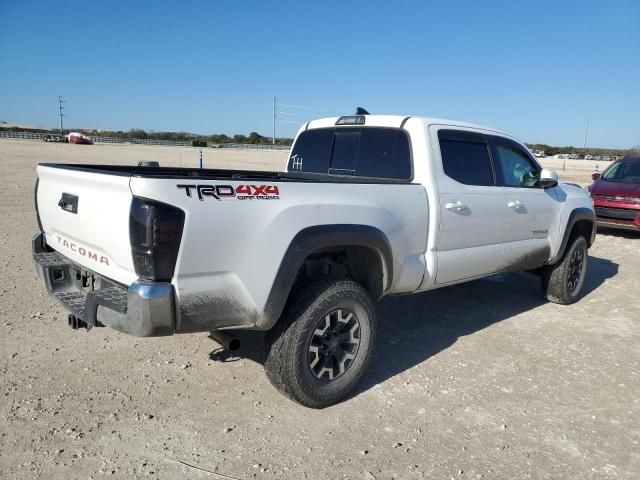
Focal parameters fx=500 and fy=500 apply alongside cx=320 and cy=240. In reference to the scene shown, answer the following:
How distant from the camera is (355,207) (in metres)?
3.38

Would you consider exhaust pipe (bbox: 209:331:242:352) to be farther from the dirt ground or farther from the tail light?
the tail light

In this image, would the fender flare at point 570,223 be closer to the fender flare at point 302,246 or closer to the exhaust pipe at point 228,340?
the fender flare at point 302,246

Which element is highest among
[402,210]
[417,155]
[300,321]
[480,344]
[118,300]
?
[417,155]

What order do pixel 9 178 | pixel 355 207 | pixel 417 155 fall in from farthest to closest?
pixel 9 178
pixel 417 155
pixel 355 207

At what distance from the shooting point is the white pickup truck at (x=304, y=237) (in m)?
2.61

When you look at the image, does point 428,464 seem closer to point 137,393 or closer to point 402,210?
point 402,210

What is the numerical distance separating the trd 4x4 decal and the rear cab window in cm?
160

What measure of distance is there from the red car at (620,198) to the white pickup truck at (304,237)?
6625 millimetres

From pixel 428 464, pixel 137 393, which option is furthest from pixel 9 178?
pixel 428 464

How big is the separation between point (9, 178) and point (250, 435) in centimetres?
1625

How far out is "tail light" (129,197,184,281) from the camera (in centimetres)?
250

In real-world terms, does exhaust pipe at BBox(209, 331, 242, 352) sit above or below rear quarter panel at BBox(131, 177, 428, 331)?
below

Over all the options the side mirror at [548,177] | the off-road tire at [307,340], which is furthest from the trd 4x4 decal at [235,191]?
the side mirror at [548,177]

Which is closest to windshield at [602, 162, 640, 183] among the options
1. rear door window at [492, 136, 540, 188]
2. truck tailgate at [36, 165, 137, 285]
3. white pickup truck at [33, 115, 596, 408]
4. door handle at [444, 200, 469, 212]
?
rear door window at [492, 136, 540, 188]
